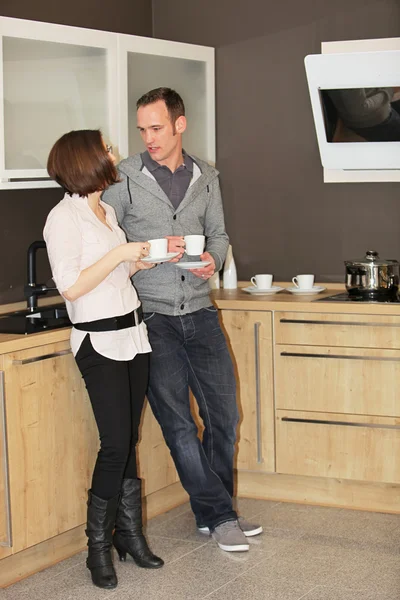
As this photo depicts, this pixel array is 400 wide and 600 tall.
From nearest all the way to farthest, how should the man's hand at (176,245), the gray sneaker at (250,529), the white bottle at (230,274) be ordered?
the man's hand at (176,245) → the gray sneaker at (250,529) → the white bottle at (230,274)

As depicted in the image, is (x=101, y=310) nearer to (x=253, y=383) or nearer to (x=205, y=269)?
(x=205, y=269)

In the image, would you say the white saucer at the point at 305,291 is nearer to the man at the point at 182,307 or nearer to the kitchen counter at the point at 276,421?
the kitchen counter at the point at 276,421

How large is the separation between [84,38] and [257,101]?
1134mm

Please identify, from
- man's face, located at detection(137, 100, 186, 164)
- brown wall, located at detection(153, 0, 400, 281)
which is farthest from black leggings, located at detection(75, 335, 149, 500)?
brown wall, located at detection(153, 0, 400, 281)

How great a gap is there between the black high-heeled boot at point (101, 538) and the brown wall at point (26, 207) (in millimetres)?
986

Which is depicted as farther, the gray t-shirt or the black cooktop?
the black cooktop

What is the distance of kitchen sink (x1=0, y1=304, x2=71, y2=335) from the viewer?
3.28 metres

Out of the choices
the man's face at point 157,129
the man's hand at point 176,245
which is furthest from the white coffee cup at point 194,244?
the man's face at point 157,129

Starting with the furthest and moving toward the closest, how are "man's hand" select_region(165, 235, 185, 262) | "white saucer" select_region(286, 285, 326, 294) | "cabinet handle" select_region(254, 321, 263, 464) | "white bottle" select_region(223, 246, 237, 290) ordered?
"white bottle" select_region(223, 246, 237, 290), "white saucer" select_region(286, 285, 326, 294), "cabinet handle" select_region(254, 321, 263, 464), "man's hand" select_region(165, 235, 185, 262)

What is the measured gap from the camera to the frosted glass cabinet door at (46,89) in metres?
3.39

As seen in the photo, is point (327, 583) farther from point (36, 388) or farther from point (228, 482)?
point (36, 388)

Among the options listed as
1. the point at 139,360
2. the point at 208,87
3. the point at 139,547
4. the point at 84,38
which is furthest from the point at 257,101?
the point at 139,547

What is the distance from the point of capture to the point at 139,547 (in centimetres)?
335

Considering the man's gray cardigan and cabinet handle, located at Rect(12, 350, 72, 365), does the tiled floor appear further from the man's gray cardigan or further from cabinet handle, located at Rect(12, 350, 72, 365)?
the man's gray cardigan
